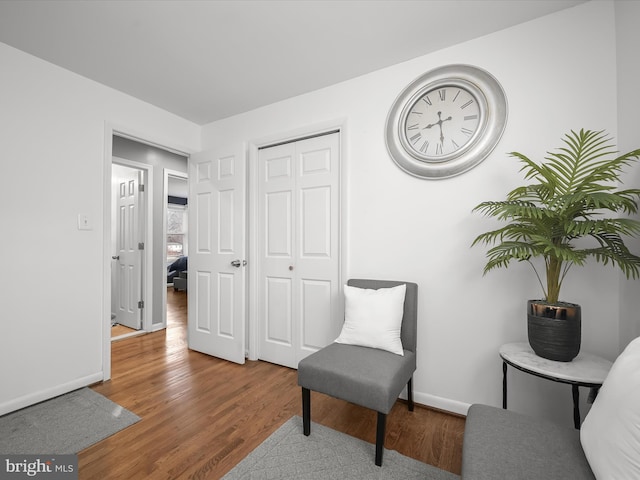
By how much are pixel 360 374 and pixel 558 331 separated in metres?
0.94

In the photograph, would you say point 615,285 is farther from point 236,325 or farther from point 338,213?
point 236,325

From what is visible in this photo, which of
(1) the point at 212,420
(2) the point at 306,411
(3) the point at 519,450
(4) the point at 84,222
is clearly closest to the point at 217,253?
(4) the point at 84,222

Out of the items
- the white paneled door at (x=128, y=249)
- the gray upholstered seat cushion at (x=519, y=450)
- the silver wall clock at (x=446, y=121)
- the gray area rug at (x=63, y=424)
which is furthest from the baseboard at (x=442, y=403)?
the white paneled door at (x=128, y=249)

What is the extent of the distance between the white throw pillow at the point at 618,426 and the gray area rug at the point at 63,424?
2242mm

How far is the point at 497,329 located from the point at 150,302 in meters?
3.77

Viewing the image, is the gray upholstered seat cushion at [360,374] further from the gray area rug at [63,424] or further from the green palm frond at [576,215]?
the gray area rug at [63,424]

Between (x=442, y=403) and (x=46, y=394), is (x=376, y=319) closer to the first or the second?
(x=442, y=403)

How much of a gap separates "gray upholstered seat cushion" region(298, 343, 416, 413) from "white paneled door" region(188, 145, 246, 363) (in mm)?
1274

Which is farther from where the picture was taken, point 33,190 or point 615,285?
point 33,190

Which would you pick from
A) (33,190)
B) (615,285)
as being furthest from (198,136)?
(615,285)

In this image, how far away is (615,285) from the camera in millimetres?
1522

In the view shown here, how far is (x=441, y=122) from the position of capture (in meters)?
1.97

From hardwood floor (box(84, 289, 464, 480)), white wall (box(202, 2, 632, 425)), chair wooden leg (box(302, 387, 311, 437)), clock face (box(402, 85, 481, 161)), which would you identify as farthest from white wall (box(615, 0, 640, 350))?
chair wooden leg (box(302, 387, 311, 437))

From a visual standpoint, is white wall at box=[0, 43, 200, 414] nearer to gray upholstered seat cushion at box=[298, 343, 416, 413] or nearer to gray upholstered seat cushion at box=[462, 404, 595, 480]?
gray upholstered seat cushion at box=[298, 343, 416, 413]
